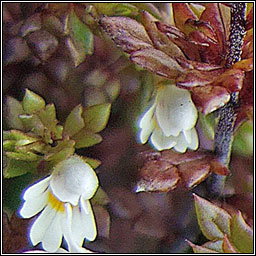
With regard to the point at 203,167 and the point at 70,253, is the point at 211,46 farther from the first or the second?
the point at 70,253

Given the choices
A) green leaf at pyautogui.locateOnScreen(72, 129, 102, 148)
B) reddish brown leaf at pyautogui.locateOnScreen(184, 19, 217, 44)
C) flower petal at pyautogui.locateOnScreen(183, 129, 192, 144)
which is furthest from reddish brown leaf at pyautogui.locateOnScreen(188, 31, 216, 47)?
green leaf at pyautogui.locateOnScreen(72, 129, 102, 148)

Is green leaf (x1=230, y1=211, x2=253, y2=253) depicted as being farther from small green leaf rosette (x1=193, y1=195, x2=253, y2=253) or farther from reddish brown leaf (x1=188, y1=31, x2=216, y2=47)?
reddish brown leaf (x1=188, y1=31, x2=216, y2=47)

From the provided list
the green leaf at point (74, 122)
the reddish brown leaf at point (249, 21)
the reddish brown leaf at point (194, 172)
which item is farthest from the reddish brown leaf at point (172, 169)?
the reddish brown leaf at point (249, 21)

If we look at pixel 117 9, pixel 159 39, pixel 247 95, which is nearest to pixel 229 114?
pixel 247 95

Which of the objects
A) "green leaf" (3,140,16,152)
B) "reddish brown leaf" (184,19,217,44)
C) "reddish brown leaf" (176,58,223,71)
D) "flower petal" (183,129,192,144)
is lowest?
"green leaf" (3,140,16,152)

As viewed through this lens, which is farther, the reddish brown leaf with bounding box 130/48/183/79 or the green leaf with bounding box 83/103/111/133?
the green leaf with bounding box 83/103/111/133

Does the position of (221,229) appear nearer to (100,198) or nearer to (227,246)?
(227,246)
